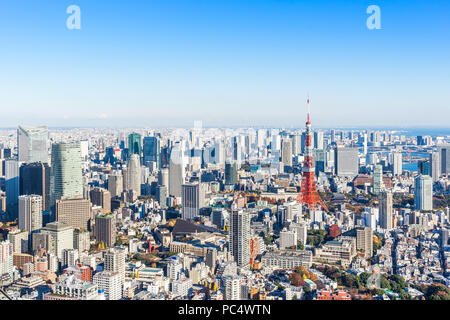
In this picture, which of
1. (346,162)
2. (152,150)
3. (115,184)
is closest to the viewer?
(115,184)

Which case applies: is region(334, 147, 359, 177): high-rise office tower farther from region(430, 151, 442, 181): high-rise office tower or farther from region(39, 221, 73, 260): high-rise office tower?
region(39, 221, 73, 260): high-rise office tower

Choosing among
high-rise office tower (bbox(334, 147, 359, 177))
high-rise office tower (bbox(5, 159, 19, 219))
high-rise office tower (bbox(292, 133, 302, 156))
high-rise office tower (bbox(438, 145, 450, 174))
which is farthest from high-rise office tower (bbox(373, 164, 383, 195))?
high-rise office tower (bbox(5, 159, 19, 219))

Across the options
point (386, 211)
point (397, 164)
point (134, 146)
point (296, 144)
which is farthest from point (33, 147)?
point (397, 164)

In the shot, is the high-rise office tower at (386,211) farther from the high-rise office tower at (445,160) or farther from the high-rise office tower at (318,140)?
the high-rise office tower at (445,160)

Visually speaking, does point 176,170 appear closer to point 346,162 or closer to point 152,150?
point 152,150

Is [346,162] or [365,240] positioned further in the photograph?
[346,162]

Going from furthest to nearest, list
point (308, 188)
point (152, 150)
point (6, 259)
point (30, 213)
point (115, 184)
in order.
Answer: point (152, 150)
point (115, 184)
point (308, 188)
point (30, 213)
point (6, 259)

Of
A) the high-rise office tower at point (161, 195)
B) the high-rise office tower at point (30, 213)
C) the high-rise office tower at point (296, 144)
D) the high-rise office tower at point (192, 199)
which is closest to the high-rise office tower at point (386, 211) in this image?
the high-rise office tower at point (296, 144)
